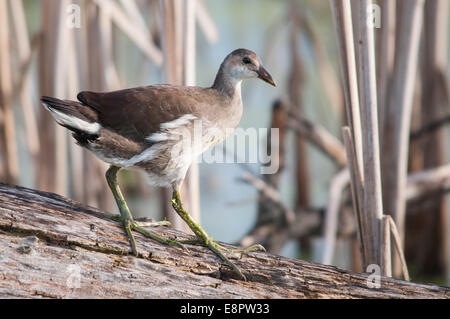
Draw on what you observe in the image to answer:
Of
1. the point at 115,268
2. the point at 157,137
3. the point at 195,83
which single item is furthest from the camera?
the point at 195,83

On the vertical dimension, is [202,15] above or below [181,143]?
above

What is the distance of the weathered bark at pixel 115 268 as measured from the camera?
1.40m

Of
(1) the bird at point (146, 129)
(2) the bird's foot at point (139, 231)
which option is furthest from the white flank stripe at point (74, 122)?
(2) the bird's foot at point (139, 231)

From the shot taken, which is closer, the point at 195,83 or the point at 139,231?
the point at 139,231

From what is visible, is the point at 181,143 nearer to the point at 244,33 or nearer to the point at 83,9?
the point at 83,9

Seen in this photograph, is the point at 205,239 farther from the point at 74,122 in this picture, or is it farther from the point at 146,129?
the point at 74,122

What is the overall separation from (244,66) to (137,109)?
405 millimetres

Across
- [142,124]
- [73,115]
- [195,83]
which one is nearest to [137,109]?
[142,124]

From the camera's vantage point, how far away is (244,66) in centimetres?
180

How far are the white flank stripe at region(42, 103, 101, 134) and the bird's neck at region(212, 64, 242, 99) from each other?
1.44 feet

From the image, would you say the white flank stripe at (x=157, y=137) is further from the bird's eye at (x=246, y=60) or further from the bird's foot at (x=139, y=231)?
the bird's eye at (x=246, y=60)

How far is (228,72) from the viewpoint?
1.81m
